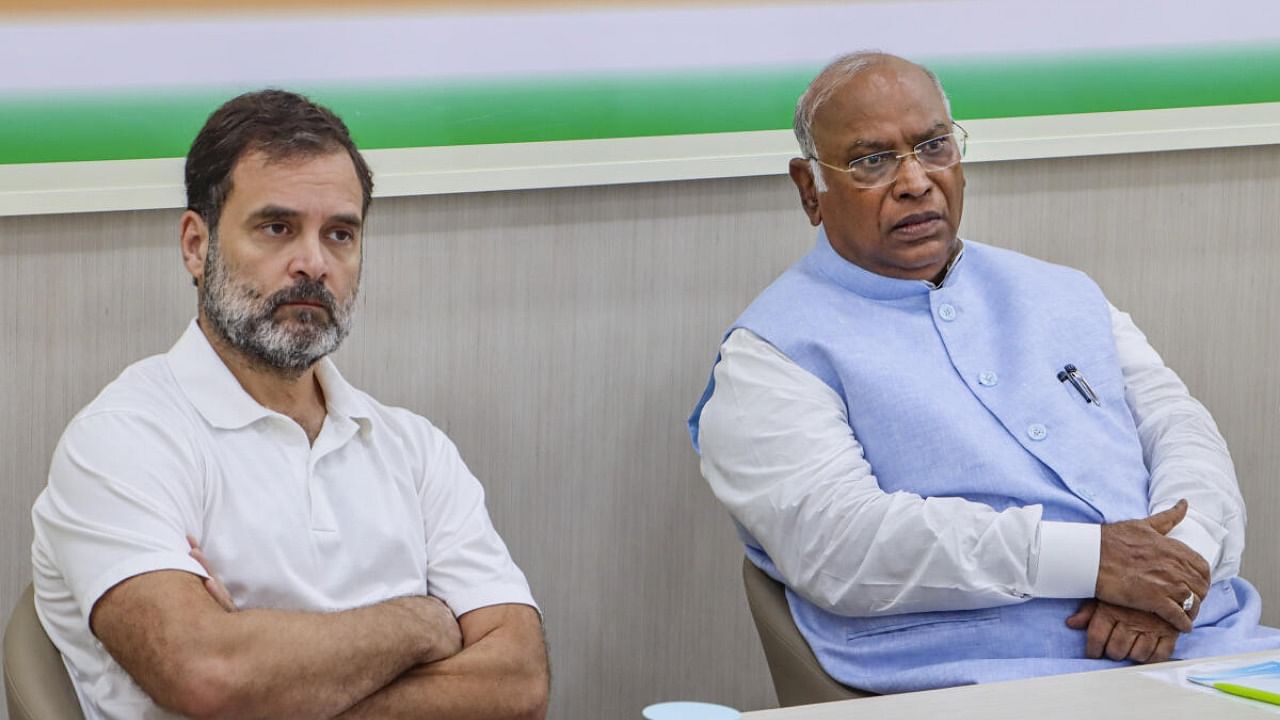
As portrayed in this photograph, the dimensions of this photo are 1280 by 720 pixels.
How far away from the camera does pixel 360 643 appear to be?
2.17 metres

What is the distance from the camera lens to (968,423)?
8.93ft

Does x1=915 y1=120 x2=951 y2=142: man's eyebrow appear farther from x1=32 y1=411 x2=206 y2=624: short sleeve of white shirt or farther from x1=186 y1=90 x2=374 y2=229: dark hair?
x1=32 y1=411 x2=206 y2=624: short sleeve of white shirt

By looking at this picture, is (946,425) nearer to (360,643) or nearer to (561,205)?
(561,205)

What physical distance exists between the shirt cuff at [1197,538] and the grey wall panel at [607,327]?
949 mm

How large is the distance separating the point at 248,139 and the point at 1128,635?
1.60 metres

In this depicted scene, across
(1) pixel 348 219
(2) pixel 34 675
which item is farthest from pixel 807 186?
(2) pixel 34 675

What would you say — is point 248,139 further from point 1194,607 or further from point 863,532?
point 1194,607

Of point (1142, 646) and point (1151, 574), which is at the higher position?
point (1151, 574)

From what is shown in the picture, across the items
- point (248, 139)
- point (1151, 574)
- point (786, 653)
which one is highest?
point (248, 139)

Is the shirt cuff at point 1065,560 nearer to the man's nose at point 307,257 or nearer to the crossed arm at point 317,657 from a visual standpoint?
the crossed arm at point 317,657

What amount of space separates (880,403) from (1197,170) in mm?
1286

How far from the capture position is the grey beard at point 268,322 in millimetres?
2336

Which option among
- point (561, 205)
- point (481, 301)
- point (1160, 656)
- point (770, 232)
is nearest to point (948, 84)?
point (770, 232)

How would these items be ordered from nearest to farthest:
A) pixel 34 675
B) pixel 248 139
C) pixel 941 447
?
pixel 34 675, pixel 248 139, pixel 941 447
